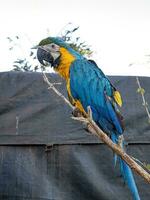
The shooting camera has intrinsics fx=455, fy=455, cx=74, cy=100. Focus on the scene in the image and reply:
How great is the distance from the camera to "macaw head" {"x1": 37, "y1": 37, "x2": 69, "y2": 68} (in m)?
2.17

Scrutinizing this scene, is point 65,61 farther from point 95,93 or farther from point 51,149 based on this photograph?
point 51,149

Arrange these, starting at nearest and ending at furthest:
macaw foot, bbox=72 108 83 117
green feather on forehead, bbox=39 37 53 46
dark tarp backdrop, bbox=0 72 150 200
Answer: macaw foot, bbox=72 108 83 117, green feather on forehead, bbox=39 37 53 46, dark tarp backdrop, bbox=0 72 150 200

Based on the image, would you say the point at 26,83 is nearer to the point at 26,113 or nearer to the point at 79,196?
the point at 26,113

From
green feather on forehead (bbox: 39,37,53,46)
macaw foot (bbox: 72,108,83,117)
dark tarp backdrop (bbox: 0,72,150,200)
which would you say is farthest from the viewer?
dark tarp backdrop (bbox: 0,72,150,200)

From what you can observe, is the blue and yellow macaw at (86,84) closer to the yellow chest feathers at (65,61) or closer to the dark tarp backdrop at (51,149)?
the yellow chest feathers at (65,61)

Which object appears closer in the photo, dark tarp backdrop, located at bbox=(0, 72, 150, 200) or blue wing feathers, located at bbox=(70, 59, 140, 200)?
blue wing feathers, located at bbox=(70, 59, 140, 200)

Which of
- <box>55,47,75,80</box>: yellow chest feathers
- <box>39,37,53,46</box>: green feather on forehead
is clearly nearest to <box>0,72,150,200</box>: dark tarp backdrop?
<box>55,47,75,80</box>: yellow chest feathers

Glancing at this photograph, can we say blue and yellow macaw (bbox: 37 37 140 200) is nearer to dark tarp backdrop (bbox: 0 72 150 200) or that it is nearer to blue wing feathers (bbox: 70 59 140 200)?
blue wing feathers (bbox: 70 59 140 200)

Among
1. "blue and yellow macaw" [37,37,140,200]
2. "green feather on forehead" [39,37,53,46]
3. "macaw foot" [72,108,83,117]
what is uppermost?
"green feather on forehead" [39,37,53,46]

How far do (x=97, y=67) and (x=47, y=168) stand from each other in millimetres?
729

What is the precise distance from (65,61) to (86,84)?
0.16m

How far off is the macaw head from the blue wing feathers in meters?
0.09

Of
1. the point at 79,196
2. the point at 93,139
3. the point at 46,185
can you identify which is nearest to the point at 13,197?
the point at 46,185

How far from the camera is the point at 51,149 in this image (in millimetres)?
2633
